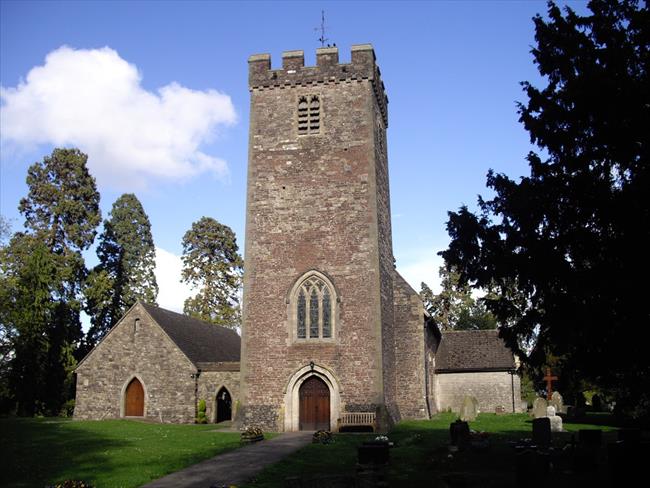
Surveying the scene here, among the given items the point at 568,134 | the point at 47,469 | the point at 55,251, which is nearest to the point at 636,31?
the point at 568,134

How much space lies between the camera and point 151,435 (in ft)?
72.2

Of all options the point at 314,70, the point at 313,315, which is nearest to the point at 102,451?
the point at 313,315

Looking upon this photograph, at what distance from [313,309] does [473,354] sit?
16977 mm

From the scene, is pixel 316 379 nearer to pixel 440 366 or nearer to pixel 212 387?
pixel 212 387

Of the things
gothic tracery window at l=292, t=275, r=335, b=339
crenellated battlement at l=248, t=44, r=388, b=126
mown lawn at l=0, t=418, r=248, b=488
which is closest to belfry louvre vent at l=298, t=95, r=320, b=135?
crenellated battlement at l=248, t=44, r=388, b=126

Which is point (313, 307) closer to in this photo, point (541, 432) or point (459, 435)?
point (459, 435)

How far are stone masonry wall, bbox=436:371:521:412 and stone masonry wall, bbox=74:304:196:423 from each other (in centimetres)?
1538

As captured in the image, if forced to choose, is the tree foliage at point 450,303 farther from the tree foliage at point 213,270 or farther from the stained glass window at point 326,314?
the stained glass window at point 326,314

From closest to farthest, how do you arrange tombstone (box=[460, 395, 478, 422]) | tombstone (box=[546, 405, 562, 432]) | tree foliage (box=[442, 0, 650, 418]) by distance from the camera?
tree foliage (box=[442, 0, 650, 418]) → tombstone (box=[546, 405, 562, 432]) → tombstone (box=[460, 395, 478, 422])

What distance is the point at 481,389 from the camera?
36.1 meters

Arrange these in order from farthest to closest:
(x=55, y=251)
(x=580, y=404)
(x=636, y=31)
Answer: (x=55, y=251) → (x=580, y=404) → (x=636, y=31)

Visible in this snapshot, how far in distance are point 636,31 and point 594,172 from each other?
2.96 meters

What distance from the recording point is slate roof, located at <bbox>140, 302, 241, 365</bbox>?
3088 cm

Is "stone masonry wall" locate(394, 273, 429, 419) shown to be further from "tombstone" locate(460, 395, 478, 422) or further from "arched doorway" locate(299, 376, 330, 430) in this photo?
"arched doorway" locate(299, 376, 330, 430)
